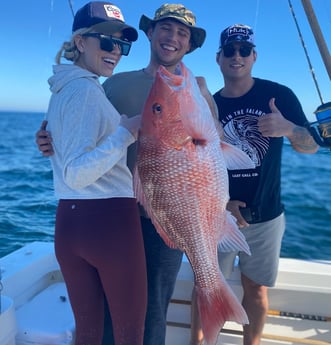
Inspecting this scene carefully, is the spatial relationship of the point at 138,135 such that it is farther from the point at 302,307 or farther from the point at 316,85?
the point at 316,85

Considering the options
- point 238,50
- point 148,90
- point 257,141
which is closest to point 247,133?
point 257,141

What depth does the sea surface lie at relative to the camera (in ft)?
21.2

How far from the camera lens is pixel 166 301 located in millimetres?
2230

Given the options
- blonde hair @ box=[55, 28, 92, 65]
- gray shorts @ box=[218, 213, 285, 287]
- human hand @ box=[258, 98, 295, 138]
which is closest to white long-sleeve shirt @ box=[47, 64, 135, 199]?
blonde hair @ box=[55, 28, 92, 65]

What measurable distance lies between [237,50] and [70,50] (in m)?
1.27

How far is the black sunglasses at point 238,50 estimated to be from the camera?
263 cm

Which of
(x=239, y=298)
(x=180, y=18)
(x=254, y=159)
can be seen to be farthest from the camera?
(x=239, y=298)

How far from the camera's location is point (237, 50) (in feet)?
8.64

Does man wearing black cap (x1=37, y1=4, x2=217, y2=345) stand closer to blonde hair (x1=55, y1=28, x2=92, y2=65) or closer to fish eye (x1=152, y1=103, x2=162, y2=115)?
blonde hair (x1=55, y1=28, x2=92, y2=65)

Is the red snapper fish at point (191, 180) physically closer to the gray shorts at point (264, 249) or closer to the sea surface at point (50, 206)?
the gray shorts at point (264, 249)

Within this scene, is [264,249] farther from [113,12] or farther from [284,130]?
[113,12]

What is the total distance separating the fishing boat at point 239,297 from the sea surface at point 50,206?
10.6 ft

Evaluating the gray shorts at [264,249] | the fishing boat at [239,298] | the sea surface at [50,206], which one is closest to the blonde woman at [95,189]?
the fishing boat at [239,298]

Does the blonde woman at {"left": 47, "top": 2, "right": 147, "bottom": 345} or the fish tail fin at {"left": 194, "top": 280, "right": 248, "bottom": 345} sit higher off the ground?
the blonde woman at {"left": 47, "top": 2, "right": 147, "bottom": 345}
